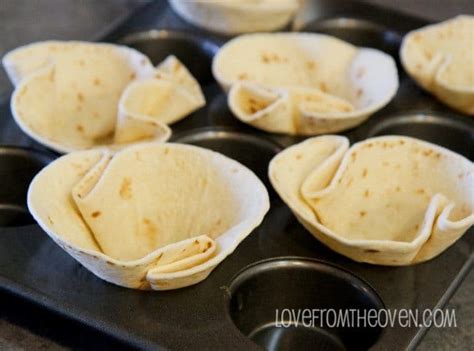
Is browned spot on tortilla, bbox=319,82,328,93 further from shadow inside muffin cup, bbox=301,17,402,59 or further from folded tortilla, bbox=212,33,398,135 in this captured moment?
shadow inside muffin cup, bbox=301,17,402,59

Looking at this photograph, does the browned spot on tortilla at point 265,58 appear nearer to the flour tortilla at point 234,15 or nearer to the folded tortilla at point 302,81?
the folded tortilla at point 302,81

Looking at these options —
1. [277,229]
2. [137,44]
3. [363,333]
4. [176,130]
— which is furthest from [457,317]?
[137,44]

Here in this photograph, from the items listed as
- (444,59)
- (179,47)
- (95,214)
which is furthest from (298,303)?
(179,47)

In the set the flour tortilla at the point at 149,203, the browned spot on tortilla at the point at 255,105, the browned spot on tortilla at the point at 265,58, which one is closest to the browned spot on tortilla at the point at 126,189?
the flour tortilla at the point at 149,203

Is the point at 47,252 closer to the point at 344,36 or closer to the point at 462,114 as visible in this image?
the point at 462,114

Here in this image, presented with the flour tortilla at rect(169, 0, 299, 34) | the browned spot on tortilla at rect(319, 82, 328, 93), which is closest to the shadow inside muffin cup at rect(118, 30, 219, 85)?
the flour tortilla at rect(169, 0, 299, 34)
